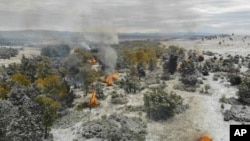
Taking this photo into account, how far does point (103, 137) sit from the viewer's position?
131ft

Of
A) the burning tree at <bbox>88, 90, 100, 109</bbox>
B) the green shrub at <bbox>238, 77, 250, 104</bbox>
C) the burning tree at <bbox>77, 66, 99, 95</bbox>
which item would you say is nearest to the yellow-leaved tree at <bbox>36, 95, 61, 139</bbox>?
the burning tree at <bbox>88, 90, 100, 109</bbox>

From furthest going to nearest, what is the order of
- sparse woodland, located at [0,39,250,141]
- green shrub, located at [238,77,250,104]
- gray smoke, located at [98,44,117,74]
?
gray smoke, located at [98,44,117,74] → green shrub, located at [238,77,250,104] → sparse woodland, located at [0,39,250,141]

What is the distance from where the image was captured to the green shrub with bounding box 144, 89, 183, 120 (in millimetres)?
45344

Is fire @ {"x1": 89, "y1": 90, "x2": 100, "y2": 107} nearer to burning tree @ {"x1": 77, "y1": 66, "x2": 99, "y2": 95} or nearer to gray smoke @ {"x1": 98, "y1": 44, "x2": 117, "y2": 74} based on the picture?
burning tree @ {"x1": 77, "y1": 66, "x2": 99, "y2": 95}

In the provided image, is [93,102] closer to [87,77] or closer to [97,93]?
[97,93]

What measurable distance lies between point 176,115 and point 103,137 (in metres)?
10.2

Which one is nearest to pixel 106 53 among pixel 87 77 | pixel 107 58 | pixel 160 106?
pixel 107 58

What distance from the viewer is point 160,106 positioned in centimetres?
4538

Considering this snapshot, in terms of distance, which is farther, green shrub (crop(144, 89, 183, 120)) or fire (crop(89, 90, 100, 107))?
fire (crop(89, 90, 100, 107))

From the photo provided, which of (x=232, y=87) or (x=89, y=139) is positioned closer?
(x=89, y=139)

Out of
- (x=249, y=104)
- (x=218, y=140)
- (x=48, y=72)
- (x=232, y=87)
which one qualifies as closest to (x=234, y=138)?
(x=218, y=140)

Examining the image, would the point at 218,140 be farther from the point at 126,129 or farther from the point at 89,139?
the point at 89,139

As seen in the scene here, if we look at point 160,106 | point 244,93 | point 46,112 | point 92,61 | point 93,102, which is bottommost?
point 93,102

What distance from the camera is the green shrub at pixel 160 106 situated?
45344 mm
